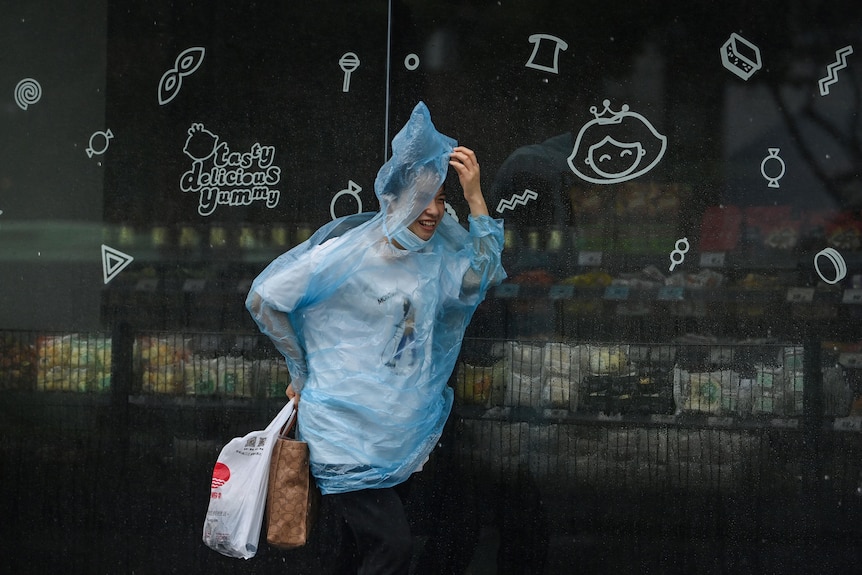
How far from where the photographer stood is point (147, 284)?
491cm

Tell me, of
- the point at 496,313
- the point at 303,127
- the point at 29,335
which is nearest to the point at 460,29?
the point at 303,127

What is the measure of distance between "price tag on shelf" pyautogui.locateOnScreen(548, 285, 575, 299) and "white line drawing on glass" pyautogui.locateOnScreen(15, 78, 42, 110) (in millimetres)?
2508

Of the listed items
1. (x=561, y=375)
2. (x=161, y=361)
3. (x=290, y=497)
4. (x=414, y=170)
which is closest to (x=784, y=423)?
(x=561, y=375)

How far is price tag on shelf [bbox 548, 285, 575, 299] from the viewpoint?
461 cm

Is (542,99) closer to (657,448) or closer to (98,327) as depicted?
(657,448)

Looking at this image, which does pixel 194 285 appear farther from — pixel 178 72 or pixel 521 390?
pixel 521 390

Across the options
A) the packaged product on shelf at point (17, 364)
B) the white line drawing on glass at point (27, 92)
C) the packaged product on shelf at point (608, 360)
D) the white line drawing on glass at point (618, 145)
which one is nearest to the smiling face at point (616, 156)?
the white line drawing on glass at point (618, 145)

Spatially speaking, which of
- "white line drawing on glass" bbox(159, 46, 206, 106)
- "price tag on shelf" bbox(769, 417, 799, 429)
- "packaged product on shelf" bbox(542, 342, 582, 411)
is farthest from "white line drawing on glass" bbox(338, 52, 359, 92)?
"price tag on shelf" bbox(769, 417, 799, 429)

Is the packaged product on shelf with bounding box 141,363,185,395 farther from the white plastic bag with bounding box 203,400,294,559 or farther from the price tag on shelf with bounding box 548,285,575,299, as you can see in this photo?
the price tag on shelf with bounding box 548,285,575,299

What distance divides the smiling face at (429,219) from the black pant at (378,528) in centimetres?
85

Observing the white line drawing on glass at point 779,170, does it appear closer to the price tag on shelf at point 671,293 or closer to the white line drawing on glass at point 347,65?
the price tag on shelf at point 671,293

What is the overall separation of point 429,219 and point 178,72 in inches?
72.6

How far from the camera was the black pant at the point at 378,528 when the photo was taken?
3.54 m

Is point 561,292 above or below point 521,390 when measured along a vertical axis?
above
